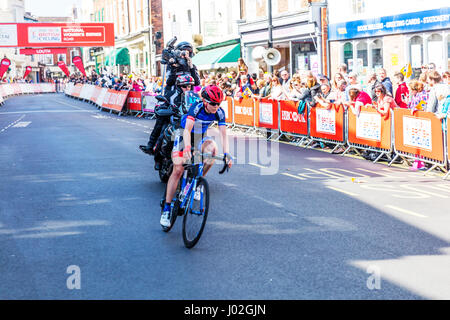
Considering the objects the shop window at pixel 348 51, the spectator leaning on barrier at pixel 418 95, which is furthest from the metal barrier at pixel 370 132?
the shop window at pixel 348 51

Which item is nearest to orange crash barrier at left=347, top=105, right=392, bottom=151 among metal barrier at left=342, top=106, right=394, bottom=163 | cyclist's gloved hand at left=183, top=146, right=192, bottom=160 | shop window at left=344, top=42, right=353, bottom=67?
metal barrier at left=342, top=106, right=394, bottom=163

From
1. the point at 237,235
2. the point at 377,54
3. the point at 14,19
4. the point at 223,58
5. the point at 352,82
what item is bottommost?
the point at 237,235

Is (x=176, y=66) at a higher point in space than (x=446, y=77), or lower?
higher

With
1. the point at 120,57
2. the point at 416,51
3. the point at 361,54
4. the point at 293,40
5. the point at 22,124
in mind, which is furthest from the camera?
the point at 120,57

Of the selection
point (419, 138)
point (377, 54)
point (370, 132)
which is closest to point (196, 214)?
point (419, 138)

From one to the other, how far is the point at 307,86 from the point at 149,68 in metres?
41.4

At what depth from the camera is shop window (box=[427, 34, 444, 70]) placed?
21438 millimetres

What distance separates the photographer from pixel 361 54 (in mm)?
26094

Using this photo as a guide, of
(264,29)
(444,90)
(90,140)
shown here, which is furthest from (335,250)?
(264,29)

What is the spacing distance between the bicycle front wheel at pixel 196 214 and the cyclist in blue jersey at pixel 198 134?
0.35m

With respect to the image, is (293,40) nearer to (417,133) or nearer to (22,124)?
(22,124)

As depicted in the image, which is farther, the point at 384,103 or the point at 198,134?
the point at 384,103

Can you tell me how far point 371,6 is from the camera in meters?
24.9

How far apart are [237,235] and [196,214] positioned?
2.67 feet
